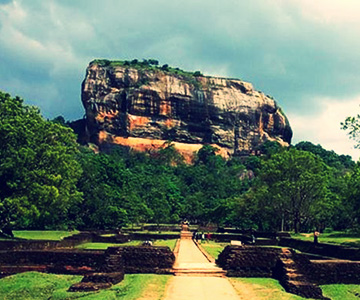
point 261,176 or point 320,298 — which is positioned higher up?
point 261,176

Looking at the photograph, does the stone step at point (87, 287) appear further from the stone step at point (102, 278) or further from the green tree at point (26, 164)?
the green tree at point (26, 164)

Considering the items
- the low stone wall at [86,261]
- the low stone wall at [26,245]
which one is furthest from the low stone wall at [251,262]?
the low stone wall at [26,245]

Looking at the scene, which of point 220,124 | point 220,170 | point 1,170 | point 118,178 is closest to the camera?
point 1,170

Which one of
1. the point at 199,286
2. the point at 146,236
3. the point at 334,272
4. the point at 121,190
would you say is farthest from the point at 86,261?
the point at 121,190

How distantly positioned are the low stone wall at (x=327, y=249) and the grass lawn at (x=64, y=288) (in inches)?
463

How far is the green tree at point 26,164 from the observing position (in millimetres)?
30438

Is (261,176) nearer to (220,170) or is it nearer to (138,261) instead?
(138,261)

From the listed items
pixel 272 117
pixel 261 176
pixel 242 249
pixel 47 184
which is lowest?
pixel 242 249

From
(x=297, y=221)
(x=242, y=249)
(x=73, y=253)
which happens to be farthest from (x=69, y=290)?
(x=297, y=221)

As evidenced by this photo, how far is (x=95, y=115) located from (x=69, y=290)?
447 ft

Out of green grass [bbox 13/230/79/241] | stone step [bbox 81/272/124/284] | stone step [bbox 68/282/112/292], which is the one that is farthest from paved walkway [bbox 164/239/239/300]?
green grass [bbox 13/230/79/241]

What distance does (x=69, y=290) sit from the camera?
16.3 m

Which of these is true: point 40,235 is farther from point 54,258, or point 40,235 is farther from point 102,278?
point 102,278

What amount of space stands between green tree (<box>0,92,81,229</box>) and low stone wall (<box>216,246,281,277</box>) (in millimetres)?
14667
